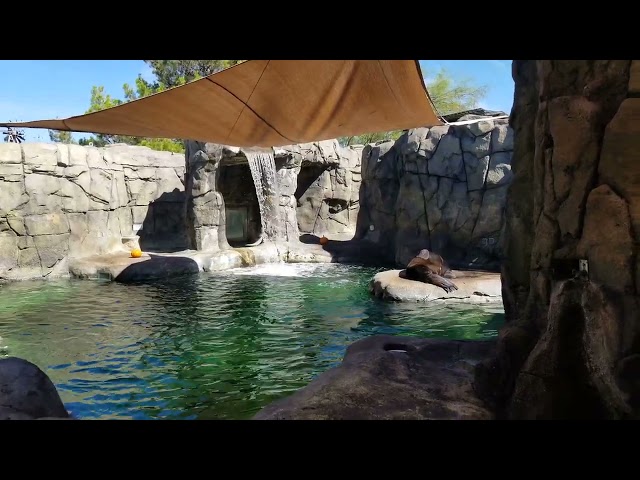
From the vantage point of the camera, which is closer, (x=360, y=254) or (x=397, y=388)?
(x=397, y=388)

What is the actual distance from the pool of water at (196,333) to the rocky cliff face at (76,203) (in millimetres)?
1156

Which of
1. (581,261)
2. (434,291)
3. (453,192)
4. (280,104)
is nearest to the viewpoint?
(581,261)

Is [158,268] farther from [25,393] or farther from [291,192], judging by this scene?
[25,393]

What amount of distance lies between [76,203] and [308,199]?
7.93 m

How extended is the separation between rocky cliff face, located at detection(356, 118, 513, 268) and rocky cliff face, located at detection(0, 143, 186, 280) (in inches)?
278

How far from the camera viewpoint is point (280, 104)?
504cm

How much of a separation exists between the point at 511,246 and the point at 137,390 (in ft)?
12.3

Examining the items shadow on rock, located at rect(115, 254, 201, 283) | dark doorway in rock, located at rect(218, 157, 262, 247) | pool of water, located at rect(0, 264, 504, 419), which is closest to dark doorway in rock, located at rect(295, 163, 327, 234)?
dark doorway in rock, located at rect(218, 157, 262, 247)

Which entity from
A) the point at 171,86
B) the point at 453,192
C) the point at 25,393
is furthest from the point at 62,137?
the point at 25,393

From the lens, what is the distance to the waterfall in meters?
14.9
